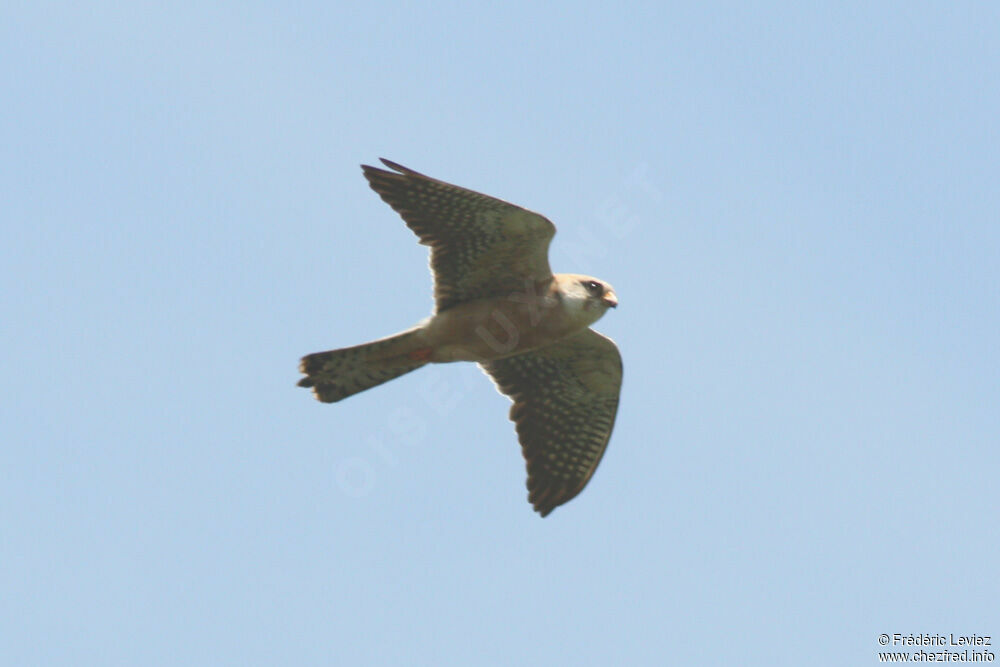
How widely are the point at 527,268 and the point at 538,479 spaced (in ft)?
7.39

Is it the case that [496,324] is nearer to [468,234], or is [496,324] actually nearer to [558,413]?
[468,234]

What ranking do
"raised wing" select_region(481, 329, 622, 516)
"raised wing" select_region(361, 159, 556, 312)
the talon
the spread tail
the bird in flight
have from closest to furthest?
"raised wing" select_region(361, 159, 556, 312) < the bird in flight < the spread tail < the talon < "raised wing" select_region(481, 329, 622, 516)

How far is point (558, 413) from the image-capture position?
40.4ft

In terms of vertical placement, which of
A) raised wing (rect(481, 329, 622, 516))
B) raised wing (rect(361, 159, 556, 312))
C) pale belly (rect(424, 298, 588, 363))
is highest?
raised wing (rect(361, 159, 556, 312))

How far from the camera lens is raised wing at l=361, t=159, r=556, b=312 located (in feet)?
35.0

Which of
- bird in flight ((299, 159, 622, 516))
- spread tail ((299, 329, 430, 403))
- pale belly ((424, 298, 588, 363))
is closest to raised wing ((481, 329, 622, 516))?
bird in flight ((299, 159, 622, 516))

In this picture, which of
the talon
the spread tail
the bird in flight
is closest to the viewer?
the bird in flight

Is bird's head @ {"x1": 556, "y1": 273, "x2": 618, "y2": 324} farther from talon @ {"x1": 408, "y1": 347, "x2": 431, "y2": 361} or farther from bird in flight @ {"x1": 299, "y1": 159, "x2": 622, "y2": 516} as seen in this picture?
talon @ {"x1": 408, "y1": 347, "x2": 431, "y2": 361}

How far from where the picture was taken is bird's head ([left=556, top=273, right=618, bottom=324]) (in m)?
11.0

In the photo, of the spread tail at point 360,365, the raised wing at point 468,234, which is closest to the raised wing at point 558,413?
the raised wing at point 468,234

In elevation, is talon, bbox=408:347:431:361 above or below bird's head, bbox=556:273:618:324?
below

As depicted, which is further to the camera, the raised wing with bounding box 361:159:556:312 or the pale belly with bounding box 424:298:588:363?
the pale belly with bounding box 424:298:588:363

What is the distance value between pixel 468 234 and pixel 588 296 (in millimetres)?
1195

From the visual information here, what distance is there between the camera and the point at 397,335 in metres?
11.0
